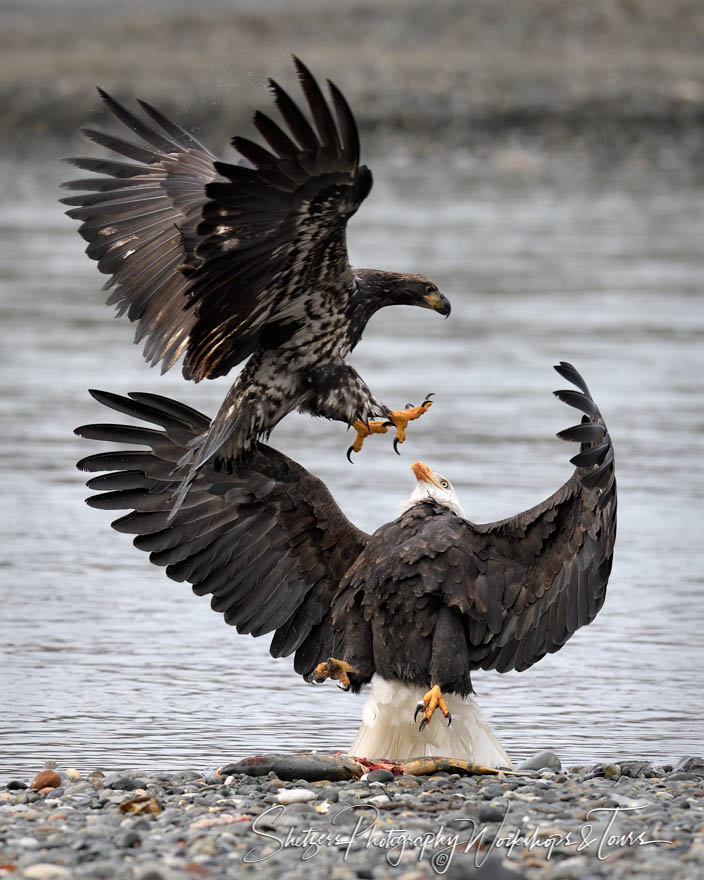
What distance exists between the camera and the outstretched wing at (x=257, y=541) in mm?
5957

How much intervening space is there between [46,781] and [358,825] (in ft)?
3.47

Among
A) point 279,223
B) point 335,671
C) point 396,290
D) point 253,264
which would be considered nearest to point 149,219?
point 396,290

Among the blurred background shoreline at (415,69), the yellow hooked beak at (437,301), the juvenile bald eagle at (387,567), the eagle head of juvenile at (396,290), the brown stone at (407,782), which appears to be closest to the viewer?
the brown stone at (407,782)

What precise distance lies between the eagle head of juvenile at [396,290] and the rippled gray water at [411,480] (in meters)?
1.52

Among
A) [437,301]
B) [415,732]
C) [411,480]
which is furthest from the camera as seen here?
[411,480]

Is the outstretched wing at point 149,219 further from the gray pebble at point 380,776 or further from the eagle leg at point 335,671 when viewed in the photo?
the gray pebble at point 380,776

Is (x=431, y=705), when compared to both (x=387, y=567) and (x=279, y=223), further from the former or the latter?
(x=279, y=223)

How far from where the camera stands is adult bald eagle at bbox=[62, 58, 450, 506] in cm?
506

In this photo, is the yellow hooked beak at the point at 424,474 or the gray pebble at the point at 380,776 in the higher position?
the yellow hooked beak at the point at 424,474

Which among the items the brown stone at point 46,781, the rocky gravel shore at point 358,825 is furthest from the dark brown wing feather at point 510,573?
the brown stone at point 46,781

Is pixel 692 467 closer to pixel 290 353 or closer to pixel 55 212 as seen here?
pixel 290 353

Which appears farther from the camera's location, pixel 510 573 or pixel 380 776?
pixel 510 573

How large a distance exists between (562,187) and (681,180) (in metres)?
1.93

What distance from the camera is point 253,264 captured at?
5.29m
